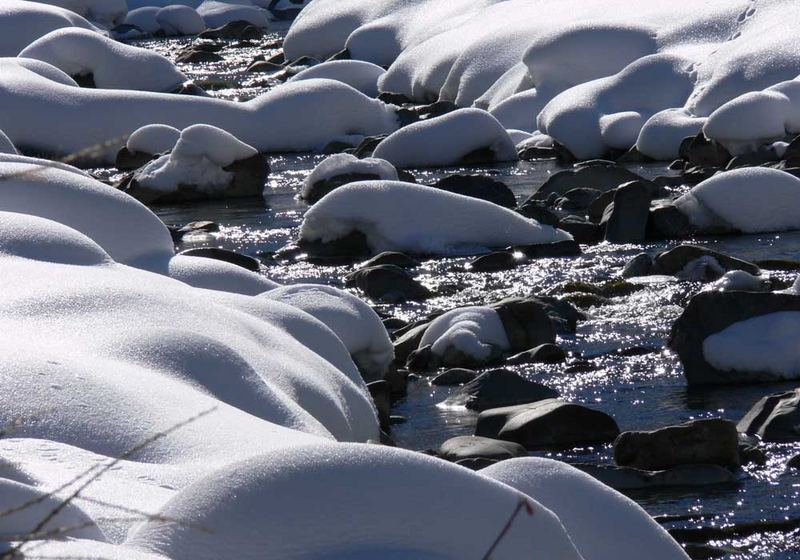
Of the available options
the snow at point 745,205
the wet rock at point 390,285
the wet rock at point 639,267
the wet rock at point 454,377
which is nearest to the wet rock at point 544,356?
the wet rock at point 454,377

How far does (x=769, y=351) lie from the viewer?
770 cm

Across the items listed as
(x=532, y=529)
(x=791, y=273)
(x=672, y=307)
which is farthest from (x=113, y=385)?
(x=791, y=273)

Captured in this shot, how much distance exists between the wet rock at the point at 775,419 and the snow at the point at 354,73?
16.3m

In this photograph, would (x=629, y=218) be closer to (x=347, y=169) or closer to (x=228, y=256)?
(x=228, y=256)

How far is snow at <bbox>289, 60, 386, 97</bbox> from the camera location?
74.8ft

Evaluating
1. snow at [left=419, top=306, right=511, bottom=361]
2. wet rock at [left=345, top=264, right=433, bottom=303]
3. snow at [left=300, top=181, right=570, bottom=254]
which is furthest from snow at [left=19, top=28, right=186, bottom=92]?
snow at [left=419, top=306, right=511, bottom=361]

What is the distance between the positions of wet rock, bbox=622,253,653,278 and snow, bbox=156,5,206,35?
25340mm

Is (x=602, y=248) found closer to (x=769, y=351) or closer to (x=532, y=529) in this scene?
(x=769, y=351)

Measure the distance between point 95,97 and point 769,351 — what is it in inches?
475

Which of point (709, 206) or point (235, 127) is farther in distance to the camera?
point (235, 127)

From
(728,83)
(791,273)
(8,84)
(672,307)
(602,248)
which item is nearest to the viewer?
(672,307)

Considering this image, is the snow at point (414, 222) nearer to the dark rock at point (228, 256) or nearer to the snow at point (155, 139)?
the dark rock at point (228, 256)

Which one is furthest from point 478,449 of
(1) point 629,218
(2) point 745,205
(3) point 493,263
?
(2) point 745,205

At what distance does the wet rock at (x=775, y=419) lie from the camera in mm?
6598
